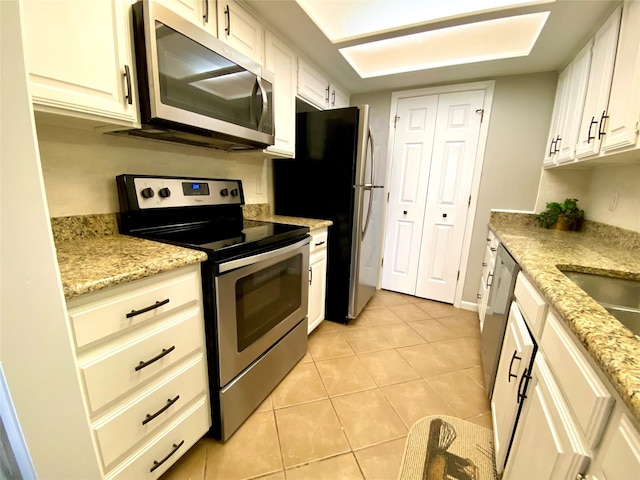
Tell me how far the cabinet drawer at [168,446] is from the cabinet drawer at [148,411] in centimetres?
5

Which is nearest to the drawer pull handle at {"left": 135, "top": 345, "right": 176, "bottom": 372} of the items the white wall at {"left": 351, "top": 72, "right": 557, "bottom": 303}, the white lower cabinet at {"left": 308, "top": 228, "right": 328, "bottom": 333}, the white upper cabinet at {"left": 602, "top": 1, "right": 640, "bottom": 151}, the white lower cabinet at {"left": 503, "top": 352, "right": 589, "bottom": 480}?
the white lower cabinet at {"left": 308, "top": 228, "right": 328, "bottom": 333}

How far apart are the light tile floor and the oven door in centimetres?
35

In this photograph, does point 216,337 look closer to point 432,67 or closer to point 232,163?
point 232,163

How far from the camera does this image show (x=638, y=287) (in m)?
1.05

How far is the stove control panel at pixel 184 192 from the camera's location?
51.4 inches

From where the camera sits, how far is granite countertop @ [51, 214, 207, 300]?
2.48 feet

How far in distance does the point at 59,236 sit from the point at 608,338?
1781 mm

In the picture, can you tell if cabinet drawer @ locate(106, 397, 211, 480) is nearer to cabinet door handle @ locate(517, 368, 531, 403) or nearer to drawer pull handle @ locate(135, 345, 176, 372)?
drawer pull handle @ locate(135, 345, 176, 372)

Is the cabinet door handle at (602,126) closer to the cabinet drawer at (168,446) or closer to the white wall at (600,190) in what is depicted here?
the white wall at (600,190)

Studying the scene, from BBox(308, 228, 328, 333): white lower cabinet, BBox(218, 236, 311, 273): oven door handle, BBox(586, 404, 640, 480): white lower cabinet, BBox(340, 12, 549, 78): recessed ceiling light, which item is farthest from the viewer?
BBox(308, 228, 328, 333): white lower cabinet

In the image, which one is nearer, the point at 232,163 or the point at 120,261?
the point at 120,261

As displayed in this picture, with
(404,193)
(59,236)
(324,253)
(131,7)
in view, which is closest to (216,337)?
(59,236)

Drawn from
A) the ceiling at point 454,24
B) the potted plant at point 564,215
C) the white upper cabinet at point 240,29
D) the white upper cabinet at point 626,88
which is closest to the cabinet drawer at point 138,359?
the white upper cabinet at point 240,29

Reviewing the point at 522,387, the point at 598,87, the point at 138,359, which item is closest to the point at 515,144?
the point at 598,87
